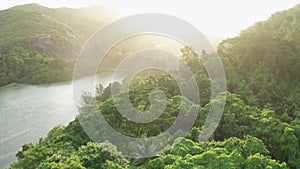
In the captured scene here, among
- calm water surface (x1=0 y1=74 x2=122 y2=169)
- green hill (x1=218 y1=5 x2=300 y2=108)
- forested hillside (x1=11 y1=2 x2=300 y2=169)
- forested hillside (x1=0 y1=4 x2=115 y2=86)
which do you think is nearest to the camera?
forested hillside (x1=11 y1=2 x2=300 y2=169)

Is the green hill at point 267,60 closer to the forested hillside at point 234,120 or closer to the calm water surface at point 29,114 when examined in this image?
the forested hillside at point 234,120

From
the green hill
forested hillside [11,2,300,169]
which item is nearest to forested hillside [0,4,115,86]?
forested hillside [11,2,300,169]

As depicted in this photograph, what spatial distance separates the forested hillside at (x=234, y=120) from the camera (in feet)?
32.1

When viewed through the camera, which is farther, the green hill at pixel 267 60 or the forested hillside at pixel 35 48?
the forested hillside at pixel 35 48

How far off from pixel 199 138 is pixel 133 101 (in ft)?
16.8

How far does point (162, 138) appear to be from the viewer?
1224 cm

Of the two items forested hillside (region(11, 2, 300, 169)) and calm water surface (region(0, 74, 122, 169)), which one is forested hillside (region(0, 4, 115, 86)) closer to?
calm water surface (region(0, 74, 122, 169))

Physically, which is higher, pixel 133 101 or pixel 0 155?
pixel 133 101

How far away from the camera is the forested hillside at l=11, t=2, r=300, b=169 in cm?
978

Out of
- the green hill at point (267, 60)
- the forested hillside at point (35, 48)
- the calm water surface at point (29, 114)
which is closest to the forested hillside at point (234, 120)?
the green hill at point (267, 60)

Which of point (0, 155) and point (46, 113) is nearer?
point (0, 155)

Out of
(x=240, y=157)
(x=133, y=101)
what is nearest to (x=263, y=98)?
(x=133, y=101)

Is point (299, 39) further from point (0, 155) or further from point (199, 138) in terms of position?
point (0, 155)

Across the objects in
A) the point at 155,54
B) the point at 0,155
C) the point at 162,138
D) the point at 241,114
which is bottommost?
the point at 0,155
